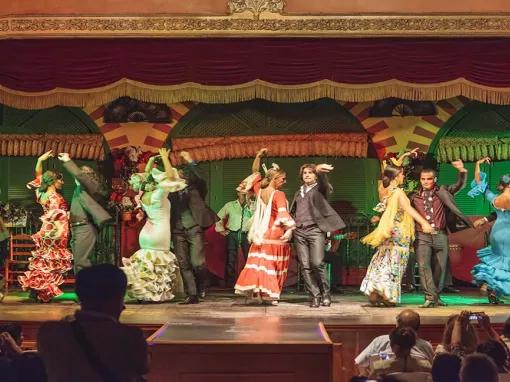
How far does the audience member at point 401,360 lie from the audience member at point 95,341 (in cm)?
230

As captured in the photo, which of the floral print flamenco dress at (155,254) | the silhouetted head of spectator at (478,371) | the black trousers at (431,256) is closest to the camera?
the silhouetted head of spectator at (478,371)

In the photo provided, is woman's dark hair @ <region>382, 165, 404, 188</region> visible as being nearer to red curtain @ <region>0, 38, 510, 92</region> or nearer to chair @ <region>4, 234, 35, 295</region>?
red curtain @ <region>0, 38, 510, 92</region>

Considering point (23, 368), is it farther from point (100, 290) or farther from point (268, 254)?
point (268, 254)

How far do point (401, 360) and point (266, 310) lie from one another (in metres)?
4.88

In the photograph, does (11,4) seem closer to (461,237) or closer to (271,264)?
(271,264)

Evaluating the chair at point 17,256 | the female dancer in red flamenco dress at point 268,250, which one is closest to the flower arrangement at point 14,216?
the chair at point 17,256

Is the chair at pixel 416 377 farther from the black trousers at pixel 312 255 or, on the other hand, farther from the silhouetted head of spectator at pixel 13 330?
the black trousers at pixel 312 255

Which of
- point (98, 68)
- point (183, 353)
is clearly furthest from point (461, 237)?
point (183, 353)

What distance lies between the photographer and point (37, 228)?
43.1 feet

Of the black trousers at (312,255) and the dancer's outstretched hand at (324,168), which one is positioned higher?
the dancer's outstretched hand at (324,168)

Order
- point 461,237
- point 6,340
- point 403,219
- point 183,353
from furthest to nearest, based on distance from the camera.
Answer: point 461,237
point 403,219
point 183,353
point 6,340

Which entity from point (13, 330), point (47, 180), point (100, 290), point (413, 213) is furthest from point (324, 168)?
point (100, 290)

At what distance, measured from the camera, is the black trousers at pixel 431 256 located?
10.8m

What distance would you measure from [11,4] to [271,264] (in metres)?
4.07
